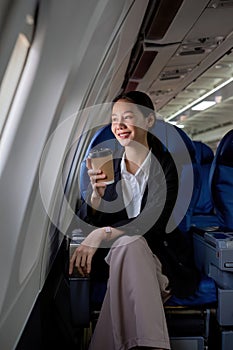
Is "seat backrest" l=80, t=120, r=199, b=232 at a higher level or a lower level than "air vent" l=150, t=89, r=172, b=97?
lower

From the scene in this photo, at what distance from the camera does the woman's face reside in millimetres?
2408

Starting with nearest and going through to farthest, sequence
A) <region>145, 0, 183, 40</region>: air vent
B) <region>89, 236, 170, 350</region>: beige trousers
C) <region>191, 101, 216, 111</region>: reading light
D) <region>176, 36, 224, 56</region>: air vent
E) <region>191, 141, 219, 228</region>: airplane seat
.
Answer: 1. <region>89, 236, 170, 350</region>: beige trousers
2. <region>191, 141, 219, 228</region>: airplane seat
3. <region>145, 0, 183, 40</region>: air vent
4. <region>176, 36, 224, 56</region>: air vent
5. <region>191, 101, 216, 111</region>: reading light

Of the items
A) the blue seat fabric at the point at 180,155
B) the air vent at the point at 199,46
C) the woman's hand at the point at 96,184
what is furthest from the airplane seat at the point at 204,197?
the air vent at the point at 199,46

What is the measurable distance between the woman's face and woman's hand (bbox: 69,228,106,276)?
1.82 feet

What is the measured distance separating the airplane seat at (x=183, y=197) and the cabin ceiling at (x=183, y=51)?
5.46 feet

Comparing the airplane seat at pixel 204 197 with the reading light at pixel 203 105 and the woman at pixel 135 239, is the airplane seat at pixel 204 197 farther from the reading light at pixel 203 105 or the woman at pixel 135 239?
the reading light at pixel 203 105

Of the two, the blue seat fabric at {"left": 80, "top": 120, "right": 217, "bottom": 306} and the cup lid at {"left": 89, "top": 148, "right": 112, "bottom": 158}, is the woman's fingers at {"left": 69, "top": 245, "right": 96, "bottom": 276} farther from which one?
the cup lid at {"left": 89, "top": 148, "right": 112, "bottom": 158}

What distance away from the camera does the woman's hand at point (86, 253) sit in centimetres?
226

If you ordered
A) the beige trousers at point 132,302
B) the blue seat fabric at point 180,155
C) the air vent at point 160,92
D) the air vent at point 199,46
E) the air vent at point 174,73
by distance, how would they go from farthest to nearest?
the air vent at point 160,92 → the air vent at point 174,73 → the air vent at point 199,46 → the blue seat fabric at point 180,155 → the beige trousers at point 132,302

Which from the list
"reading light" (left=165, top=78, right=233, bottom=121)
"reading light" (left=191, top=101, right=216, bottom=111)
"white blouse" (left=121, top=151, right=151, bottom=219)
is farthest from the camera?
"reading light" (left=191, top=101, right=216, bottom=111)

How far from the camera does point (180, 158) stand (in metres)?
2.54

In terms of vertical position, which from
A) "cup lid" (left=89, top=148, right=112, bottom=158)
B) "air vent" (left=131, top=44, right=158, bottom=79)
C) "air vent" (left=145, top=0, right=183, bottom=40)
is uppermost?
"air vent" (left=131, top=44, right=158, bottom=79)

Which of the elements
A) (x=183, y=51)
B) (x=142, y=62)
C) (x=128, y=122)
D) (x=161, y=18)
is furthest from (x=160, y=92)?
(x=128, y=122)

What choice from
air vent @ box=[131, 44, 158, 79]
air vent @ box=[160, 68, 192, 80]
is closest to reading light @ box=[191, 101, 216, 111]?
air vent @ box=[160, 68, 192, 80]
